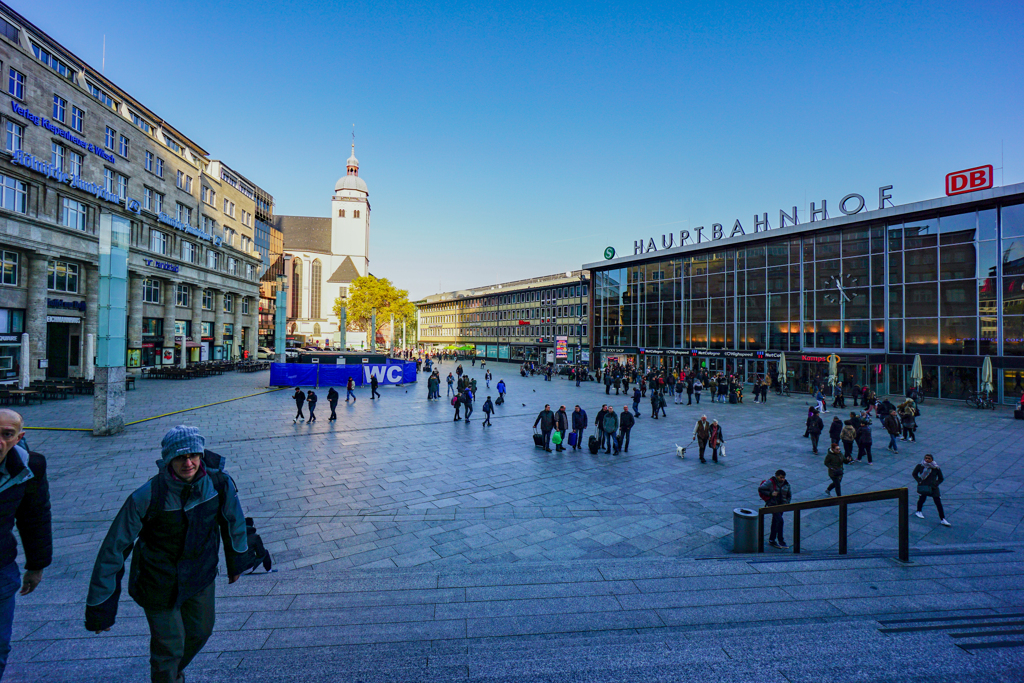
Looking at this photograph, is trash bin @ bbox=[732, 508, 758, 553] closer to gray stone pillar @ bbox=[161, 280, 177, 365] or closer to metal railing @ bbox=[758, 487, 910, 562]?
metal railing @ bbox=[758, 487, 910, 562]

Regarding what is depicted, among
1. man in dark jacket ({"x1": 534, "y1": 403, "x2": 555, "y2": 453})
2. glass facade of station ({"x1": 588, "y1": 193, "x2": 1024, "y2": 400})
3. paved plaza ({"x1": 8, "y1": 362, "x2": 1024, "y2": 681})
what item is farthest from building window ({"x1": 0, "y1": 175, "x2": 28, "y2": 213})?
glass facade of station ({"x1": 588, "y1": 193, "x2": 1024, "y2": 400})

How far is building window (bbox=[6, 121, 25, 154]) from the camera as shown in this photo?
26625 mm

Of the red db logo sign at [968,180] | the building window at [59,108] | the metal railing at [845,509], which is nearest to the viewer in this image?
the metal railing at [845,509]

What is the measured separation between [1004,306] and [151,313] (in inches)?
2392

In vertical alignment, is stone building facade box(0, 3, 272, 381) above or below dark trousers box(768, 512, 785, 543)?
above

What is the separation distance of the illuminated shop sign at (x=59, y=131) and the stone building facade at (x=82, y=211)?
7 cm

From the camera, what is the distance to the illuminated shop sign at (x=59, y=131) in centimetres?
2705

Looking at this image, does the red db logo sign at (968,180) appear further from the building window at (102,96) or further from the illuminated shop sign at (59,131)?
the building window at (102,96)

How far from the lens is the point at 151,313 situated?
40.9 meters

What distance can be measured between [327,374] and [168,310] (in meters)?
20.6

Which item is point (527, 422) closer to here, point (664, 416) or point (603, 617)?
point (664, 416)

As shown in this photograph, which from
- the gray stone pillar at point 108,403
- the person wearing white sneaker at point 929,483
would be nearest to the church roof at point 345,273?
the gray stone pillar at point 108,403

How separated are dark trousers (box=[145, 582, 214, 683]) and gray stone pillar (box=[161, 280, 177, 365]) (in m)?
49.1

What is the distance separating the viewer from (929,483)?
905 cm
